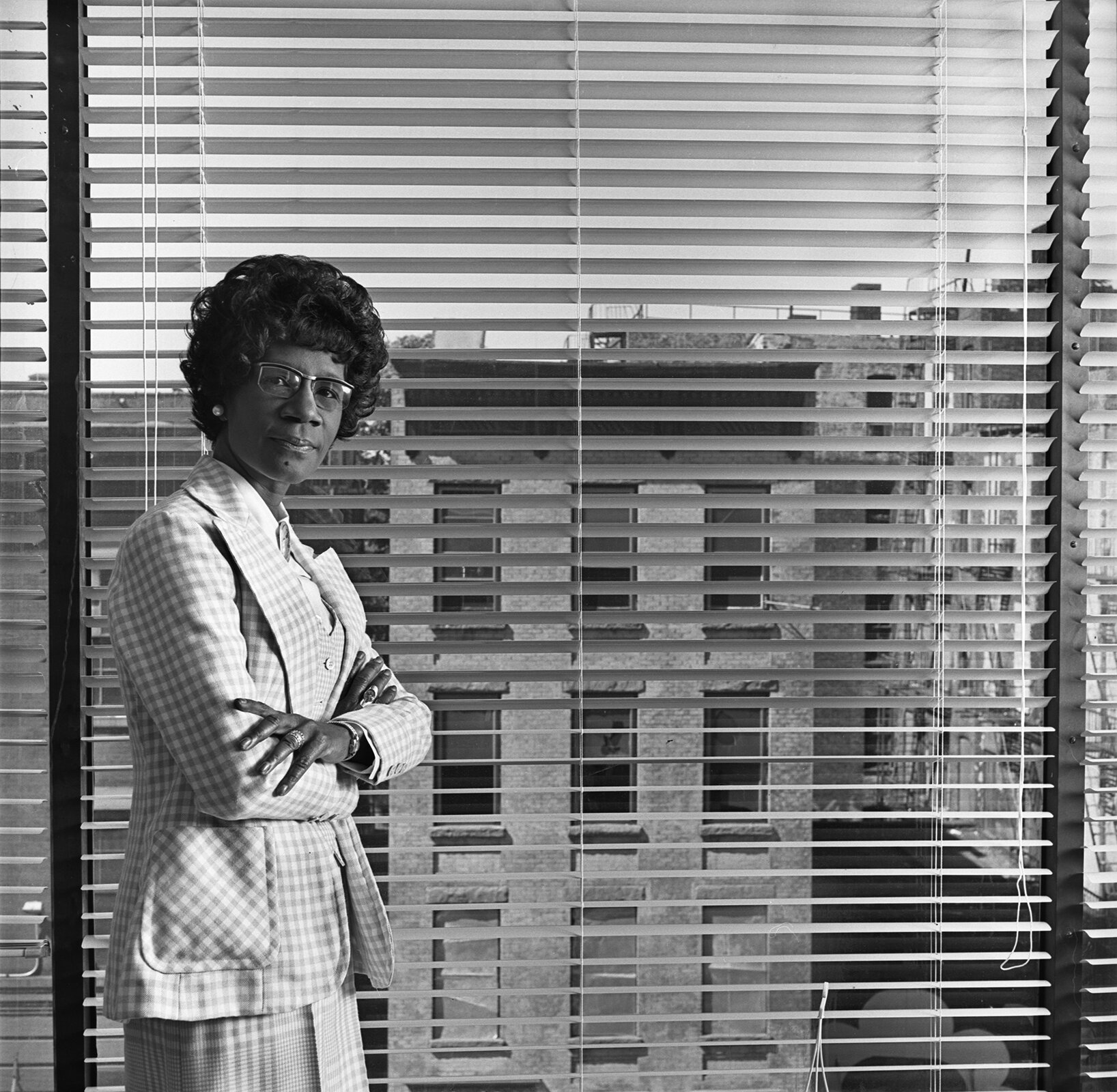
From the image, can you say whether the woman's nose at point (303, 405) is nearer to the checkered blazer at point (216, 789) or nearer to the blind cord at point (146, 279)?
the checkered blazer at point (216, 789)

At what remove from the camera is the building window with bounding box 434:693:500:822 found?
5.71 ft

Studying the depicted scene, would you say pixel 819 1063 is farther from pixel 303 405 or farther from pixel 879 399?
pixel 303 405

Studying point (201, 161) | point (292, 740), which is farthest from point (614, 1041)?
point (201, 161)

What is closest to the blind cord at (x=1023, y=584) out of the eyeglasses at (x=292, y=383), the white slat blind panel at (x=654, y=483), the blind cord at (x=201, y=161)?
the white slat blind panel at (x=654, y=483)

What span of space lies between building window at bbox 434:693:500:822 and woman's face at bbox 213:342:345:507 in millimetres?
585

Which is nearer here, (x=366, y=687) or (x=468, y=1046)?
(x=366, y=687)

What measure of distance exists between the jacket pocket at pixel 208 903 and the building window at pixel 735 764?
84cm

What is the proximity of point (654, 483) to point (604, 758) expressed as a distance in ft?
1.58

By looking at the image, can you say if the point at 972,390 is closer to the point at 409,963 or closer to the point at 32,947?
the point at 409,963

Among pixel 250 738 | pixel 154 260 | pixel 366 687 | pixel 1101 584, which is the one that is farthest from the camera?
pixel 1101 584

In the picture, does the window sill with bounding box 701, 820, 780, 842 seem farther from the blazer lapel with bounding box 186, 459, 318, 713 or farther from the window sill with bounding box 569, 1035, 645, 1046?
the blazer lapel with bounding box 186, 459, 318, 713

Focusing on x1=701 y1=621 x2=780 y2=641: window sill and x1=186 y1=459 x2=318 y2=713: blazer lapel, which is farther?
x1=701 y1=621 x2=780 y2=641: window sill

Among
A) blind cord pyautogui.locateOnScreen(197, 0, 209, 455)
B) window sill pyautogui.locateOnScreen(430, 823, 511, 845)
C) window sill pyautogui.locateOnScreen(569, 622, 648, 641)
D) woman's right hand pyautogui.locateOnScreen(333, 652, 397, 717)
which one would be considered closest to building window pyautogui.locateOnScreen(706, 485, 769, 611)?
window sill pyautogui.locateOnScreen(569, 622, 648, 641)

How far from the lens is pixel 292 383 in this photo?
1300 mm
